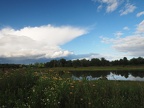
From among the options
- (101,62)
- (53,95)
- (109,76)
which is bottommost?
(53,95)

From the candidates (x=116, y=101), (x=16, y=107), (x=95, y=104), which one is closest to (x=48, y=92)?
(x=16, y=107)

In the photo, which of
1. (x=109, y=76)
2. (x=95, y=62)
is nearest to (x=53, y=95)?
(x=109, y=76)

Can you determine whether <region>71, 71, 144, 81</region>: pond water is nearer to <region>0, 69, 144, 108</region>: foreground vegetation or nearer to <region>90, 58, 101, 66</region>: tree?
<region>0, 69, 144, 108</region>: foreground vegetation

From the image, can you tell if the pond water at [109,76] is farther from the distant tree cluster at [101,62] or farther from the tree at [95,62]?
the tree at [95,62]

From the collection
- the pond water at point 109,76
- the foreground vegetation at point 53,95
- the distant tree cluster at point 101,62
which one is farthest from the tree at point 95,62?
the foreground vegetation at point 53,95

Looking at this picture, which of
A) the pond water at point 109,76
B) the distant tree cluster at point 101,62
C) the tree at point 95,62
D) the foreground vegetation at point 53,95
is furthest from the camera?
the tree at point 95,62

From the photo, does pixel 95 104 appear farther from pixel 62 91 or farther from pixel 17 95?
pixel 17 95

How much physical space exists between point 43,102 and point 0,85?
2.17 meters

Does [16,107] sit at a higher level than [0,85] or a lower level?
lower

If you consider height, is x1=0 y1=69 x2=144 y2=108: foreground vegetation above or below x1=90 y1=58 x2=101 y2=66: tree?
below

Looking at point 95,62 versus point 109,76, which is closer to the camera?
point 109,76

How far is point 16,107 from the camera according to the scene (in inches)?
228

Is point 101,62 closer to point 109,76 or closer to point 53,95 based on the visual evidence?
point 109,76

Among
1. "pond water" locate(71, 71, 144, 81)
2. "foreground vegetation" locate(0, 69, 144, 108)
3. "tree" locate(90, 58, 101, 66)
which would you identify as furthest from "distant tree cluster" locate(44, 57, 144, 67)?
"foreground vegetation" locate(0, 69, 144, 108)
